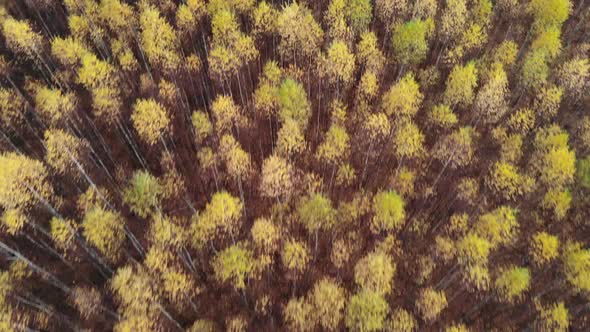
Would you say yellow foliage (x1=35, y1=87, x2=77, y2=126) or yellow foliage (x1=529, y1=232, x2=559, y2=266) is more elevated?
yellow foliage (x1=35, y1=87, x2=77, y2=126)

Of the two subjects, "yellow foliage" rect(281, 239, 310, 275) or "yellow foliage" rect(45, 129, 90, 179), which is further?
"yellow foliage" rect(45, 129, 90, 179)

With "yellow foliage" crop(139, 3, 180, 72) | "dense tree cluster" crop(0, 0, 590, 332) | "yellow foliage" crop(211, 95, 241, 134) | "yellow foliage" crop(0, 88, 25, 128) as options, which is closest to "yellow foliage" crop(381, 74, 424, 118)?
"dense tree cluster" crop(0, 0, 590, 332)

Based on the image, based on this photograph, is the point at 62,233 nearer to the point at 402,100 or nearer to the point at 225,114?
the point at 225,114

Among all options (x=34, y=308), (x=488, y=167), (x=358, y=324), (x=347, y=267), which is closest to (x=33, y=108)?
(x=34, y=308)

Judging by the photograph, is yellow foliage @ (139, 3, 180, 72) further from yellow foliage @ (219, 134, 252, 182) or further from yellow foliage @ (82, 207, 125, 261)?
yellow foliage @ (82, 207, 125, 261)

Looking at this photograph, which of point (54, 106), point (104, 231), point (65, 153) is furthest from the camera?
point (54, 106)

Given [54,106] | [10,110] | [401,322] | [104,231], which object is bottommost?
[401,322]

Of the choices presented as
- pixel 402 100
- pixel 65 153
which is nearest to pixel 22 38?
pixel 65 153

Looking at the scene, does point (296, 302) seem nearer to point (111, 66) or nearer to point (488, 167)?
point (488, 167)
